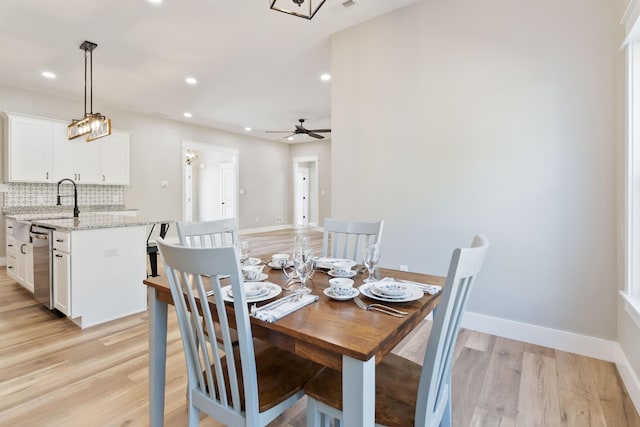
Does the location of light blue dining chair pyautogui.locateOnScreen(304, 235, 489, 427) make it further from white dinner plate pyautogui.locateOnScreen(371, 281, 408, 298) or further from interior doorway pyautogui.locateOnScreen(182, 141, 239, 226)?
interior doorway pyautogui.locateOnScreen(182, 141, 239, 226)

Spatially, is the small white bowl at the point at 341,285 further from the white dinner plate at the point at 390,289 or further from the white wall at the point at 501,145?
the white wall at the point at 501,145

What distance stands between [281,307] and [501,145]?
83.6 inches

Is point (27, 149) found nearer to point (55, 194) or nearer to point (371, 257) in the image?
point (55, 194)

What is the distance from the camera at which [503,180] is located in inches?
92.4

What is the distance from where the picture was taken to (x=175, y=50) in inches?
138

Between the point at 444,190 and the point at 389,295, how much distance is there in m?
1.66

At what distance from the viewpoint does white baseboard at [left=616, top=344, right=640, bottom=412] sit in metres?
1.62

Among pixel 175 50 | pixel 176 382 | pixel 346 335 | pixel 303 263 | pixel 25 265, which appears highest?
pixel 175 50

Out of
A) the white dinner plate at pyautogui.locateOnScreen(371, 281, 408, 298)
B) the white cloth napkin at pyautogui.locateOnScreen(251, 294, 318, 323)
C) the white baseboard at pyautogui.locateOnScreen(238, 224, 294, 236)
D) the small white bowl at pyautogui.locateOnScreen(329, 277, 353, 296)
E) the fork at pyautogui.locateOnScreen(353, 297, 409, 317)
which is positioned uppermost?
the white dinner plate at pyautogui.locateOnScreen(371, 281, 408, 298)

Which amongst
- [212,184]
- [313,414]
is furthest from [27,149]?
[313,414]

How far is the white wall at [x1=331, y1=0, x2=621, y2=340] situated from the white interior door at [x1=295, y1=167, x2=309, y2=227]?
6.81 meters

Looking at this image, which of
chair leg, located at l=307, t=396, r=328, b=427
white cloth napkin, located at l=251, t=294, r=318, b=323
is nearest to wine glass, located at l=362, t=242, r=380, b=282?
white cloth napkin, located at l=251, t=294, r=318, b=323

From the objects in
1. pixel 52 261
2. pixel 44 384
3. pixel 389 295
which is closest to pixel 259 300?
pixel 389 295

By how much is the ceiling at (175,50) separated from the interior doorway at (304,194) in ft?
13.8
